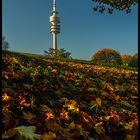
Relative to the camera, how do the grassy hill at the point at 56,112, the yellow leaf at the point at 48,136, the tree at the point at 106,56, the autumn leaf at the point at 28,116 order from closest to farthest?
the yellow leaf at the point at 48,136
the grassy hill at the point at 56,112
the autumn leaf at the point at 28,116
the tree at the point at 106,56

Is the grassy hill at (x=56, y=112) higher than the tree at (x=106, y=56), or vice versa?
the tree at (x=106, y=56)

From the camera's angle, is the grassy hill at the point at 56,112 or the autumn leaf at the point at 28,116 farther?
the autumn leaf at the point at 28,116

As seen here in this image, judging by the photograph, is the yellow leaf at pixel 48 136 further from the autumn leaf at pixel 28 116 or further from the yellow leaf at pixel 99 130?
the yellow leaf at pixel 99 130

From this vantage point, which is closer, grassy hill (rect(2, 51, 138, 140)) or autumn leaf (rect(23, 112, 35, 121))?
grassy hill (rect(2, 51, 138, 140))

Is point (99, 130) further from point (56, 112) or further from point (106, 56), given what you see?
point (106, 56)

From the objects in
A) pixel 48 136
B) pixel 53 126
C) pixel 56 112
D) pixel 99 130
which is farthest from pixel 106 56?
pixel 48 136

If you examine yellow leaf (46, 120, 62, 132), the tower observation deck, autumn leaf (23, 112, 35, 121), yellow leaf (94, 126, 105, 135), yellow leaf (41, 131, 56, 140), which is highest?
the tower observation deck

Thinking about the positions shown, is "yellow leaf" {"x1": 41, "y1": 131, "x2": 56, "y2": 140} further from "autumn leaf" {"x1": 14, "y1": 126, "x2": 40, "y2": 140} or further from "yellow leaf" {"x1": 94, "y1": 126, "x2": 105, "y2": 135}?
"yellow leaf" {"x1": 94, "y1": 126, "x2": 105, "y2": 135}

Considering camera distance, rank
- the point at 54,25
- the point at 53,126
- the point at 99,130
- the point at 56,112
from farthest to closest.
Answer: the point at 54,25 < the point at 56,112 < the point at 99,130 < the point at 53,126

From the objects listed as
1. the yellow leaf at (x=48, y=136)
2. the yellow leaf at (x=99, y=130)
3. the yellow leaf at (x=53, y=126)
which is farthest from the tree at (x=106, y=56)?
the yellow leaf at (x=48, y=136)

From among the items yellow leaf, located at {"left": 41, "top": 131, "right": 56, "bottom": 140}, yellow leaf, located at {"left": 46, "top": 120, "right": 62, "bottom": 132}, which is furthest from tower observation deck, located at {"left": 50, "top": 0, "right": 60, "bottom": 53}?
yellow leaf, located at {"left": 41, "top": 131, "right": 56, "bottom": 140}

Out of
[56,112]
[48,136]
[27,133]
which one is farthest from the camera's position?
[56,112]

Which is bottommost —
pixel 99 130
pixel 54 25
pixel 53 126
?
pixel 99 130

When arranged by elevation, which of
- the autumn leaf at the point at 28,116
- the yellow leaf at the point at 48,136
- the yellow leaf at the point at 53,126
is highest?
the autumn leaf at the point at 28,116
